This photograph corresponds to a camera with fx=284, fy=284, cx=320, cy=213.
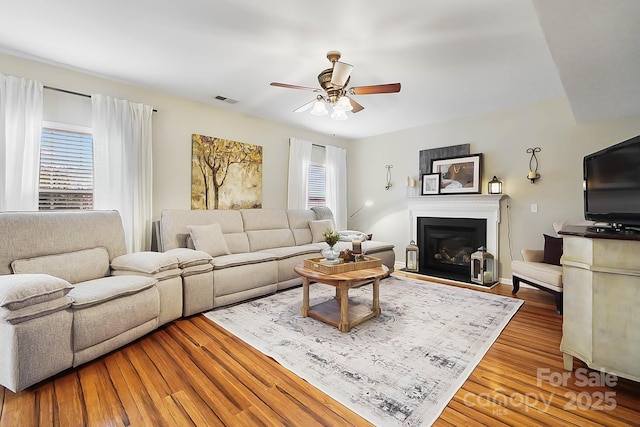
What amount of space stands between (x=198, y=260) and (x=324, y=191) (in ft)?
11.4

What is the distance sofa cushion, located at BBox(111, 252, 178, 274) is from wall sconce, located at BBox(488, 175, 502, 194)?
4484mm

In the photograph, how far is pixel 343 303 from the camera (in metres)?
2.61

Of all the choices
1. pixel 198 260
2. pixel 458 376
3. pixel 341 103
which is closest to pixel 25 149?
pixel 198 260

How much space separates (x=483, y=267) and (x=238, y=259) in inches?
141

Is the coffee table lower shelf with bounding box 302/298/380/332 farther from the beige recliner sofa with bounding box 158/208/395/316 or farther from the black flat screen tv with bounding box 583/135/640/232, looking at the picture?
the black flat screen tv with bounding box 583/135/640/232

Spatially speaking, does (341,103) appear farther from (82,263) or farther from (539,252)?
(539,252)

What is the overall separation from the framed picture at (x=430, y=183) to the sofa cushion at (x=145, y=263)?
165 inches

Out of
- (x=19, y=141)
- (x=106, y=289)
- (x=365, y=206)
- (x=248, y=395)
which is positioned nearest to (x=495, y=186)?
(x=365, y=206)

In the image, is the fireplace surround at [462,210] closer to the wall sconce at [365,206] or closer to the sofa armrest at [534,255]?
the sofa armrest at [534,255]

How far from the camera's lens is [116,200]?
11.0 feet

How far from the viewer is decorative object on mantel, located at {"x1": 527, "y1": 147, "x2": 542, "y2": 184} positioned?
13.3 feet

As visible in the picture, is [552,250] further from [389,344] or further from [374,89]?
[374,89]

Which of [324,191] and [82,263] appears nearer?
[82,263]

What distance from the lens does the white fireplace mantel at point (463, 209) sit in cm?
441
